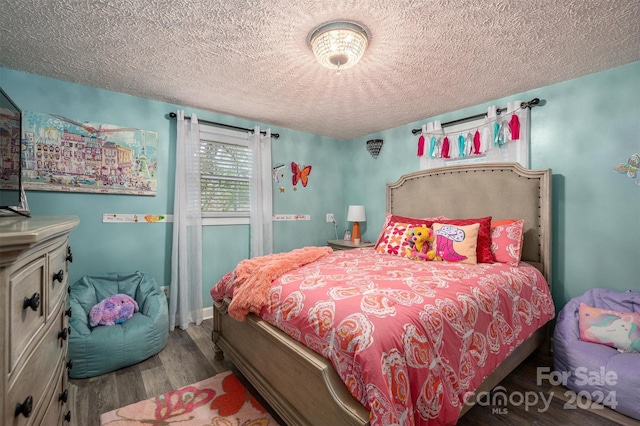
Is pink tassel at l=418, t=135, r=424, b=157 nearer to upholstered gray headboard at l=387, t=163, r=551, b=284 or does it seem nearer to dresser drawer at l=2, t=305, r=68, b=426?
upholstered gray headboard at l=387, t=163, r=551, b=284

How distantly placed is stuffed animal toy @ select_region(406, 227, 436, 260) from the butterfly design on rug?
6.16 feet

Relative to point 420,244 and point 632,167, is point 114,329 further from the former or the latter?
point 632,167

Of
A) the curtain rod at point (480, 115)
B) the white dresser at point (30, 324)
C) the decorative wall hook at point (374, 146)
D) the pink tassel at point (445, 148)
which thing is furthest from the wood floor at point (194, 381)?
the decorative wall hook at point (374, 146)

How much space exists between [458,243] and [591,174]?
1.22 metres

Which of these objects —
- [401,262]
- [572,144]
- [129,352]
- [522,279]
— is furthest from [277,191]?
[572,144]

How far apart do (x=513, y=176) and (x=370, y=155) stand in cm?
192

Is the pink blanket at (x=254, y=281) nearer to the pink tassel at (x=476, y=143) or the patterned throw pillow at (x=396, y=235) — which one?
the patterned throw pillow at (x=396, y=235)

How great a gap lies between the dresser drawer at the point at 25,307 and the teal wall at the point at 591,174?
340cm

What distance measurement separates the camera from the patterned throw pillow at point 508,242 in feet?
7.93

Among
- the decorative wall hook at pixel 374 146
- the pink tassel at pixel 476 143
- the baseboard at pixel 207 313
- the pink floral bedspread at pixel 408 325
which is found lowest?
the baseboard at pixel 207 313

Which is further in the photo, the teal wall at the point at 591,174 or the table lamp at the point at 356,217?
the table lamp at the point at 356,217

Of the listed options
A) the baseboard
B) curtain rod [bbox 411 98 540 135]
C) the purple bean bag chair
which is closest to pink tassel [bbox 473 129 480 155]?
curtain rod [bbox 411 98 540 135]

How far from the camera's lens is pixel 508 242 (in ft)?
8.11

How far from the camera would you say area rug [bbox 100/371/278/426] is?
1693mm
